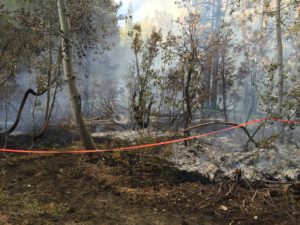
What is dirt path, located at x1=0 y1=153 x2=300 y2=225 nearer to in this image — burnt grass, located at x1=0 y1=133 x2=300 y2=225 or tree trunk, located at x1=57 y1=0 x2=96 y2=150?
burnt grass, located at x1=0 y1=133 x2=300 y2=225

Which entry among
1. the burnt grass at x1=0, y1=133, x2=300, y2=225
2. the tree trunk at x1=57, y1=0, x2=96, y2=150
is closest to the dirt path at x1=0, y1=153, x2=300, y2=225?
the burnt grass at x1=0, y1=133, x2=300, y2=225

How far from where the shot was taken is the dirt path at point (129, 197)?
4539 millimetres

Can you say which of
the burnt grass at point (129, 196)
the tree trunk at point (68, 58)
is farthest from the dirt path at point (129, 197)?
the tree trunk at point (68, 58)

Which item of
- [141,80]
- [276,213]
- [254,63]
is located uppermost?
[254,63]

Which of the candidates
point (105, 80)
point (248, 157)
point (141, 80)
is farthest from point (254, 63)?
point (248, 157)

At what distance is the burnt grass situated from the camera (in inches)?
179

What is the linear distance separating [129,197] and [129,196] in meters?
0.04

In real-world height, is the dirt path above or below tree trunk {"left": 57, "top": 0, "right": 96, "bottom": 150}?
below

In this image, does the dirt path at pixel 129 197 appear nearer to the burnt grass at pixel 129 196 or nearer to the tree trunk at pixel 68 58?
the burnt grass at pixel 129 196

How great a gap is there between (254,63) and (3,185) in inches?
1353

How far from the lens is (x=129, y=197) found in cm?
533

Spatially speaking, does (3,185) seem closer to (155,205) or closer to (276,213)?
(155,205)

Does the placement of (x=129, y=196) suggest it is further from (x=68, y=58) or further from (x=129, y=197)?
A: (x=68, y=58)

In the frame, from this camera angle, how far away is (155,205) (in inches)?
197
